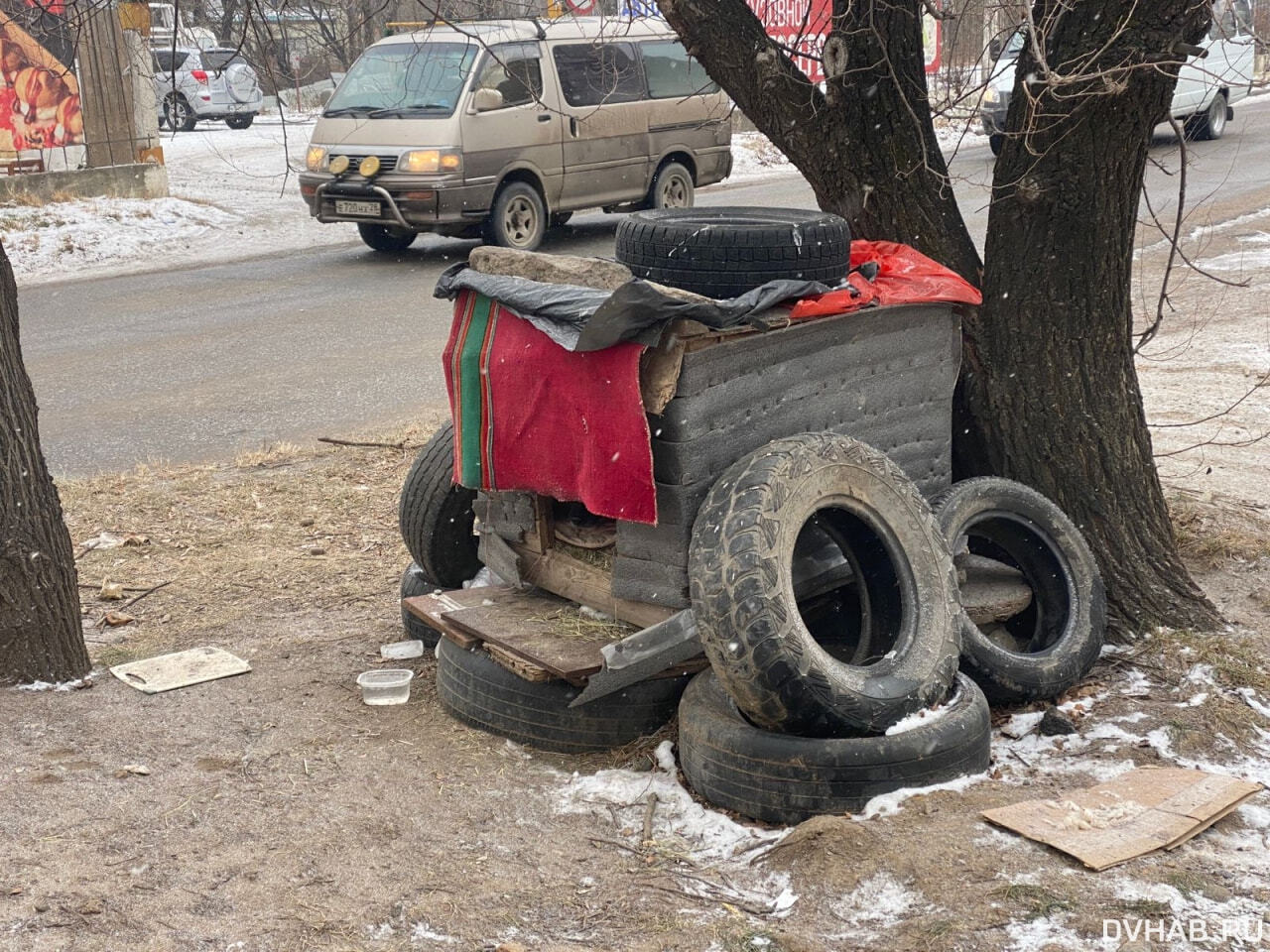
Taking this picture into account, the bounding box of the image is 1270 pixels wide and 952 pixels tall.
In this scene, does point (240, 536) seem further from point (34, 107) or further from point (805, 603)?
point (34, 107)

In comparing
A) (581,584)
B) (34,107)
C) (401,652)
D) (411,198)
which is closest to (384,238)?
(411,198)

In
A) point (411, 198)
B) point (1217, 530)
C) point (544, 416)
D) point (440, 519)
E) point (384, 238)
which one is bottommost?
point (1217, 530)

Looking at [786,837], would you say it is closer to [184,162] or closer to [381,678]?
[381,678]

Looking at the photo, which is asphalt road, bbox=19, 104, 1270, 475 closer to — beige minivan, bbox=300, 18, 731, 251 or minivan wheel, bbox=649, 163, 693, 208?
beige minivan, bbox=300, 18, 731, 251

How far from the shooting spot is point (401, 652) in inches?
193

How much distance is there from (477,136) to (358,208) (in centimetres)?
145

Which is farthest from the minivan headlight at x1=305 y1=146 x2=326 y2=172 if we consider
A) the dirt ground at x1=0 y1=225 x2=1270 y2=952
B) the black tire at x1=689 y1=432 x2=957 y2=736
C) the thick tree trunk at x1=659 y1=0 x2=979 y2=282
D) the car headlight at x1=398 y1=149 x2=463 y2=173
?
the black tire at x1=689 y1=432 x2=957 y2=736

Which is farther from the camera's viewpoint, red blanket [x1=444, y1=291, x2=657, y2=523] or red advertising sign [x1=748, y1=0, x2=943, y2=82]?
red advertising sign [x1=748, y1=0, x2=943, y2=82]

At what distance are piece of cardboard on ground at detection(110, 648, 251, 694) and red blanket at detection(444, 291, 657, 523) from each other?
117 centimetres

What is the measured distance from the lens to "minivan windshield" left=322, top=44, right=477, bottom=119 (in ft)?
43.7

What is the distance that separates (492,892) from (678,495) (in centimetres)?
124

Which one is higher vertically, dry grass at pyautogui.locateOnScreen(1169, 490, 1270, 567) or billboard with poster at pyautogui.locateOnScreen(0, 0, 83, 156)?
billboard with poster at pyautogui.locateOnScreen(0, 0, 83, 156)

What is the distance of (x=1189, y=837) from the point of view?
128 inches

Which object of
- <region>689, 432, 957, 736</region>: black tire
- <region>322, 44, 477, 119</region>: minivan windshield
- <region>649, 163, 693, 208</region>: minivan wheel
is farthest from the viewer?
<region>649, 163, 693, 208</region>: minivan wheel
